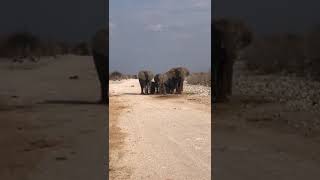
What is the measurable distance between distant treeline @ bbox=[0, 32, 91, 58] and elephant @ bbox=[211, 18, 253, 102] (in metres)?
4.88

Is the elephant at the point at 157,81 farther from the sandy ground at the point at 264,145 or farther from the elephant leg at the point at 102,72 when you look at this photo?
the sandy ground at the point at 264,145

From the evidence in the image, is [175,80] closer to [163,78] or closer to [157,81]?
[163,78]

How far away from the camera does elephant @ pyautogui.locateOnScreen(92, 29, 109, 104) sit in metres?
19.8

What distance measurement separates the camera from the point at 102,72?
69.1 ft

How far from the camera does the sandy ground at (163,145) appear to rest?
891 centimetres

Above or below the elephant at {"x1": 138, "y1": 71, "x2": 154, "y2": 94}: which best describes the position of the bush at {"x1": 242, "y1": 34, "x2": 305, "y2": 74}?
above

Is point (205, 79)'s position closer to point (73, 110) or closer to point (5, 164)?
point (73, 110)

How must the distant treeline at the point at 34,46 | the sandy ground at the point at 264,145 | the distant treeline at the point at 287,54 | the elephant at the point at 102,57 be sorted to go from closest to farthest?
the sandy ground at the point at 264,145
the elephant at the point at 102,57
the distant treeline at the point at 34,46
the distant treeline at the point at 287,54

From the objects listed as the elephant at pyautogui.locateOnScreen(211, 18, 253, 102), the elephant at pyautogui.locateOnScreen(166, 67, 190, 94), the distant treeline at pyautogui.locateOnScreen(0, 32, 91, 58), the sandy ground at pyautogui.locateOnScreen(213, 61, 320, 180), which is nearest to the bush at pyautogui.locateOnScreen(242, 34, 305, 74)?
the elephant at pyautogui.locateOnScreen(166, 67, 190, 94)

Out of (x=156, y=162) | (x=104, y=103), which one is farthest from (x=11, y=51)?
(x=156, y=162)

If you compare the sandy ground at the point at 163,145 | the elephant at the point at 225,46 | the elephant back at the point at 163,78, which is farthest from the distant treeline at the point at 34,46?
the elephant back at the point at 163,78

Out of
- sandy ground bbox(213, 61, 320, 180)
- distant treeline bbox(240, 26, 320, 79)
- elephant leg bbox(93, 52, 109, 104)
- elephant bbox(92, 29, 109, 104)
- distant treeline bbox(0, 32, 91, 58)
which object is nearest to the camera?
sandy ground bbox(213, 61, 320, 180)

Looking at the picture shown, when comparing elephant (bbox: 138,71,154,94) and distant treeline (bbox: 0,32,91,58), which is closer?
distant treeline (bbox: 0,32,91,58)

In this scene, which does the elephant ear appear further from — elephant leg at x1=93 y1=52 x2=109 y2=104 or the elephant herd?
elephant leg at x1=93 y1=52 x2=109 y2=104
